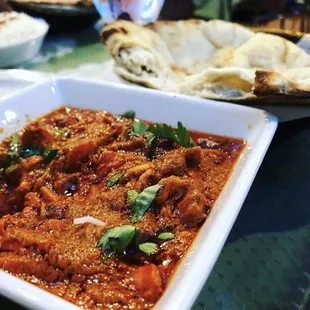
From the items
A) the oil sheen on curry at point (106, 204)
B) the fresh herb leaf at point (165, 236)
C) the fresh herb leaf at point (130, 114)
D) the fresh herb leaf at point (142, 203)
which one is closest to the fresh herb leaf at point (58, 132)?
the oil sheen on curry at point (106, 204)

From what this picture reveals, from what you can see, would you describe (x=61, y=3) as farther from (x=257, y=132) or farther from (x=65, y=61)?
(x=257, y=132)

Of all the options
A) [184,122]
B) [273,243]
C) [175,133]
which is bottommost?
[273,243]

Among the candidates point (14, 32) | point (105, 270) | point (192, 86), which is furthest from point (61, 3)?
point (105, 270)

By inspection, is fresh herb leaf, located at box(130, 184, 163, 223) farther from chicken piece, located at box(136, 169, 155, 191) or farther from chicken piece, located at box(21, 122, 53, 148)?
chicken piece, located at box(21, 122, 53, 148)

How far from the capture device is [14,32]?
2398mm

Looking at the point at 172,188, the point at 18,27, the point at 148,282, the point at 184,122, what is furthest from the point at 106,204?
the point at 18,27

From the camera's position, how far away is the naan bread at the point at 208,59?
1496 millimetres

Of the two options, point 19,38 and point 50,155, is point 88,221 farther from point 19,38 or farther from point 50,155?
point 19,38

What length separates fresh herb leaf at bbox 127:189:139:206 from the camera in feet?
3.46

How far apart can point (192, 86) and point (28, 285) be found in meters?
1.06

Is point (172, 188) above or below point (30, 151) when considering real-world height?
above

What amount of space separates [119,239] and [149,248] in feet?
0.23

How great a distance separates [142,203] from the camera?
104 cm

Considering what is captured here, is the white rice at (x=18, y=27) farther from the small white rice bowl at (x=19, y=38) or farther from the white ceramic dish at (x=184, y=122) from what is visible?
the white ceramic dish at (x=184, y=122)
